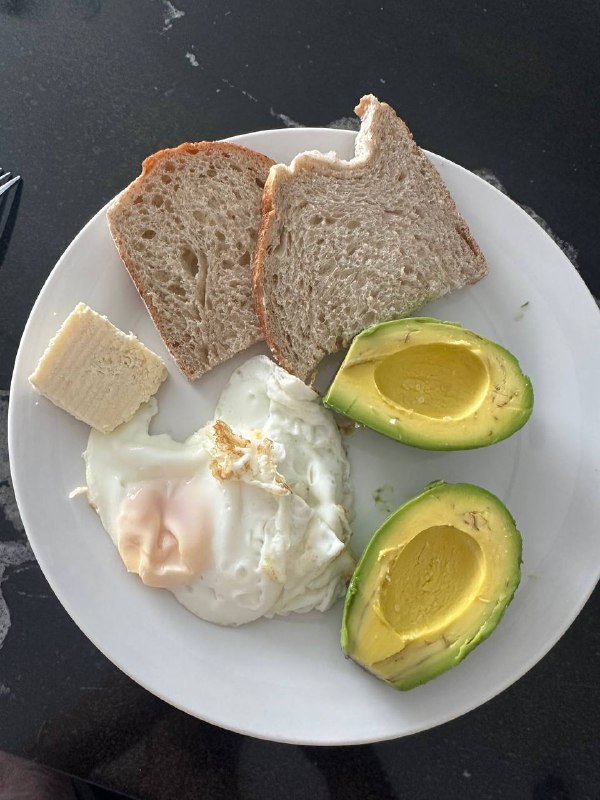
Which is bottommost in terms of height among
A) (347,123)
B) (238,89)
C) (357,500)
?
(357,500)

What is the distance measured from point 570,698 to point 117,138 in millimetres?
1772

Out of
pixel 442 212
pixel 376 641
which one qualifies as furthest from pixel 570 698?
pixel 442 212

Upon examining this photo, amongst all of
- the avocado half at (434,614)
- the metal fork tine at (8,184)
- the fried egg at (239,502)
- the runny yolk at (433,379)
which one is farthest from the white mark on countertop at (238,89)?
the avocado half at (434,614)

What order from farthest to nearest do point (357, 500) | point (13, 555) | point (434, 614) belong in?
point (13, 555) → point (357, 500) → point (434, 614)

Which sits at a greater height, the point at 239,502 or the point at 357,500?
the point at 239,502

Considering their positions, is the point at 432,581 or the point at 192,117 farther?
the point at 192,117

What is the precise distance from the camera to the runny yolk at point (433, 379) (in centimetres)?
140

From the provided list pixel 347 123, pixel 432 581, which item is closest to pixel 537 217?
pixel 347 123

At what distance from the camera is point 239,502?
1.42m

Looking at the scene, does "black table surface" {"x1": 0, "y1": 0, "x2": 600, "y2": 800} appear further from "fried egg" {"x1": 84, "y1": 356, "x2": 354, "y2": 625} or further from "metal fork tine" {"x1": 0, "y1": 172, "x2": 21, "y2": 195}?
"fried egg" {"x1": 84, "y1": 356, "x2": 354, "y2": 625}

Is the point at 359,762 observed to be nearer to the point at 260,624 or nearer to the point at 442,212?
the point at 260,624

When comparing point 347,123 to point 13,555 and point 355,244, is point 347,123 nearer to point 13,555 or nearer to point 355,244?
point 355,244

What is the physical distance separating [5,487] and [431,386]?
108 centimetres

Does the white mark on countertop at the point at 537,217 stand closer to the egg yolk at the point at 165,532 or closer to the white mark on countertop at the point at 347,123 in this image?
the white mark on countertop at the point at 347,123
